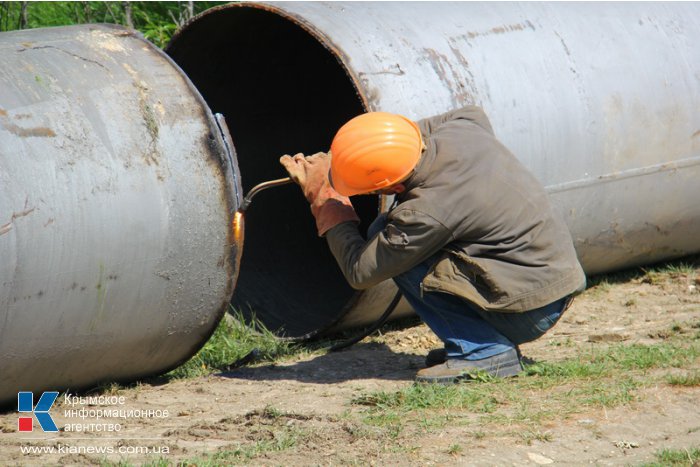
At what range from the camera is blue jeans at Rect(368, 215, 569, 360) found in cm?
397

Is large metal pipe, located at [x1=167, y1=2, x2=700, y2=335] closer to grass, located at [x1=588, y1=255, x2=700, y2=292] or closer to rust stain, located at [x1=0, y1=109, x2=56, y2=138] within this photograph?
grass, located at [x1=588, y1=255, x2=700, y2=292]

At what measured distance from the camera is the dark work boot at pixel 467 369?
13.0 ft

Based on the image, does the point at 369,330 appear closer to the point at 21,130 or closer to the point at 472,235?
the point at 472,235

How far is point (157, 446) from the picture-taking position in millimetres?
3398

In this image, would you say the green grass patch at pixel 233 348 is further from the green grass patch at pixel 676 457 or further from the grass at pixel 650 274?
the green grass patch at pixel 676 457

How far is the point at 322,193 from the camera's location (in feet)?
13.0

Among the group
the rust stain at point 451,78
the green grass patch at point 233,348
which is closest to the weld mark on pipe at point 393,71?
the rust stain at point 451,78

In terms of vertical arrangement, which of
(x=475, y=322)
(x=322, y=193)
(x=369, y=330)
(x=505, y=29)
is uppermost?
(x=505, y=29)

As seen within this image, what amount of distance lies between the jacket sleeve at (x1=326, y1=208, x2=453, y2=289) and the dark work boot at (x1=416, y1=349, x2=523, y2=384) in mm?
418

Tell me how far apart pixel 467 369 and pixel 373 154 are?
2.99 ft

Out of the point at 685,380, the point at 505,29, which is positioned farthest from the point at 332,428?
the point at 505,29

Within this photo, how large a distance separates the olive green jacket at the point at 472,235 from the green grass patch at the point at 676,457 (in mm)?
842

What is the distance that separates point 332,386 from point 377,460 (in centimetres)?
94

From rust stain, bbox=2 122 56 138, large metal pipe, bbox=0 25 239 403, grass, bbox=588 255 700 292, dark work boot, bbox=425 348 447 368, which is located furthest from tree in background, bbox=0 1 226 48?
dark work boot, bbox=425 348 447 368
